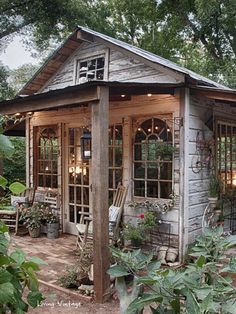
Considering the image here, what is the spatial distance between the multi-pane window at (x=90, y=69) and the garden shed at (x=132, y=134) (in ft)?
0.07

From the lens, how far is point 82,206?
6.26m

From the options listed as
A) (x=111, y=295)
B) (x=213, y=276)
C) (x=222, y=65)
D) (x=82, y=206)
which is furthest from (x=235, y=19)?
(x=213, y=276)

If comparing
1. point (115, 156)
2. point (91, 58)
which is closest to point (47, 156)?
point (115, 156)

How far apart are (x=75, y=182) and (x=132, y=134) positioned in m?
1.75

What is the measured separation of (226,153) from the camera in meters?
5.81

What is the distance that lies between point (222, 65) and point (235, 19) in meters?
2.13

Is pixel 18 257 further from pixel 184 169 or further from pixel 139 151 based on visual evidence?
pixel 139 151

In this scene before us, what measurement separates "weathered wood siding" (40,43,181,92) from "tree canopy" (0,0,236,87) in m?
5.63

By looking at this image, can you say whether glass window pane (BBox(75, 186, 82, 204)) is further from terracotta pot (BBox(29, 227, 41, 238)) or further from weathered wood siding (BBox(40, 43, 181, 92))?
weathered wood siding (BBox(40, 43, 181, 92))

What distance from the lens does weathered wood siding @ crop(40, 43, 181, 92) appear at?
552 cm

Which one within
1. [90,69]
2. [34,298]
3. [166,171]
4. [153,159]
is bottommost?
[34,298]

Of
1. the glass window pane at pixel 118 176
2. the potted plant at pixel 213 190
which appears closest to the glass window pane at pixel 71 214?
the glass window pane at pixel 118 176

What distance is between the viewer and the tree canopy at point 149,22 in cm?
1176

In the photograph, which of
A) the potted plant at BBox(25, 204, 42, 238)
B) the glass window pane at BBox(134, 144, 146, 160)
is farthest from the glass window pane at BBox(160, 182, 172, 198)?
the potted plant at BBox(25, 204, 42, 238)
